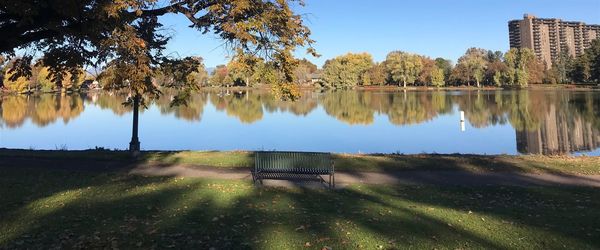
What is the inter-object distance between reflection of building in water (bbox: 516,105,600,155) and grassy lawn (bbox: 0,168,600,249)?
1511 cm

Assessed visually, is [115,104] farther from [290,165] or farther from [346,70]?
[346,70]

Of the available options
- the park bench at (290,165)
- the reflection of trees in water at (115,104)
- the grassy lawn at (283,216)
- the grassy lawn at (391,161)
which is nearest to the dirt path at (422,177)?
the park bench at (290,165)

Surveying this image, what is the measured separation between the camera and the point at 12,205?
9734 mm

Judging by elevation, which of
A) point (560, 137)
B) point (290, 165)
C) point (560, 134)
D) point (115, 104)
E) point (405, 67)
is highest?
point (405, 67)

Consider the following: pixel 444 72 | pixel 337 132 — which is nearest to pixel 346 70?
pixel 444 72

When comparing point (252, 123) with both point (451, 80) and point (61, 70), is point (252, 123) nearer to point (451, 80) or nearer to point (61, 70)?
point (61, 70)

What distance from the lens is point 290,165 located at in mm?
13008

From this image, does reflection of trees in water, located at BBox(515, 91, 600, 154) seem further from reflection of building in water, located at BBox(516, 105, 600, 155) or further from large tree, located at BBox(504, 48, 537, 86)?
large tree, located at BBox(504, 48, 537, 86)

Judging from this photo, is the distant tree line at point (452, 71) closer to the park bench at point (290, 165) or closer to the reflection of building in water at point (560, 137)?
the reflection of building in water at point (560, 137)

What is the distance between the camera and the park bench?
12812 mm

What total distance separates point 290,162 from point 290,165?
0.08 m

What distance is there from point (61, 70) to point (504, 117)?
4006cm

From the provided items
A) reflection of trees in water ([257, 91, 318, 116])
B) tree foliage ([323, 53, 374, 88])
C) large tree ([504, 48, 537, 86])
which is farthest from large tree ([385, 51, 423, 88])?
reflection of trees in water ([257, 91, 318, 116])

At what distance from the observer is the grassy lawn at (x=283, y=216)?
7.33 m
